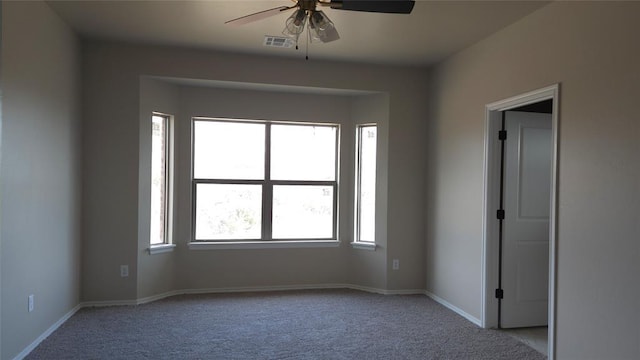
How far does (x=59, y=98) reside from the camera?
3.62 m

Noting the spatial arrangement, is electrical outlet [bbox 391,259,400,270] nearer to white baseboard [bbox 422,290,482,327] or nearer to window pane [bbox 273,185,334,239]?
white baseboard [bbox 422,290,482,327]

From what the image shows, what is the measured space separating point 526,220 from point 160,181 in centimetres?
389

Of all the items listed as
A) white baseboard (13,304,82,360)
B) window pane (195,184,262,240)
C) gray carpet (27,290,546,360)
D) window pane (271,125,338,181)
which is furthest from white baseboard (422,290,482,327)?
white baseboard (13,304,82,360)

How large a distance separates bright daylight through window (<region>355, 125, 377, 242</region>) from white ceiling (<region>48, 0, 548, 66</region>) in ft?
3.29

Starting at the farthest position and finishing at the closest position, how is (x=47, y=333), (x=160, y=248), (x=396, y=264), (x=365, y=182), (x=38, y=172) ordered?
(x=365, y=182)
(x=396, y=264)
(x=160, y=248)
(x=47, y=333)
(x=38, y=172)

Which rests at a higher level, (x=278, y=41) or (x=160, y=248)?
(x=278, y=41)

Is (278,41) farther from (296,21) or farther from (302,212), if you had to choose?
(302,212)

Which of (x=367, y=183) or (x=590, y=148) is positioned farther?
(x=367, y=183)

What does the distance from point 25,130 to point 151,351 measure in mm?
1903

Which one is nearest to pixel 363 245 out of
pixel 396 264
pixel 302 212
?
pixel 396 264

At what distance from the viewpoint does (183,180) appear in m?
4.82

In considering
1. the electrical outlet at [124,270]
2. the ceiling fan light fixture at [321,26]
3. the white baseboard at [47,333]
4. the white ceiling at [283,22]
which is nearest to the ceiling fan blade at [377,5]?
the ceiling fan light fixture at [321,26]

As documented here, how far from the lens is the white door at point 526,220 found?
3869mm

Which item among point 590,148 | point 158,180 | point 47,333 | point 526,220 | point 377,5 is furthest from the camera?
point 158,180
